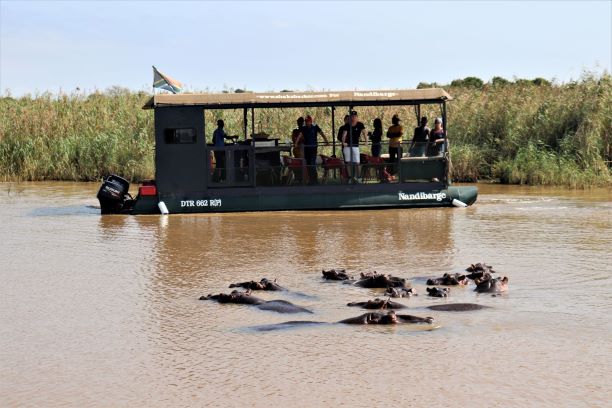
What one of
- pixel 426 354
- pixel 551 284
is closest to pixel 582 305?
pixel 551 284

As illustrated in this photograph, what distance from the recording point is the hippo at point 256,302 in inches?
417

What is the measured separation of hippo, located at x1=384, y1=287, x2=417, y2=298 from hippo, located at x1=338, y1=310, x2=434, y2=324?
113 centimetres

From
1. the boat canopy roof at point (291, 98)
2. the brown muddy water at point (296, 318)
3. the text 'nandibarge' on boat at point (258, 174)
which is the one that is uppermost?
the boat canopy roof at point (291, 98)

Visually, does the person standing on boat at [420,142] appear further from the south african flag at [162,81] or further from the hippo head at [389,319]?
the hippo head at [389,319]

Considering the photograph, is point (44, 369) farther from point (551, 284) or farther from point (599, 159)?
point (599, 159)

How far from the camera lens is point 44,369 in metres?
8.51

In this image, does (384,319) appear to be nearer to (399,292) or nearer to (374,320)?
(374,320)

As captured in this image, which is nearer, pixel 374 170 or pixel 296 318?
pixel 296 318

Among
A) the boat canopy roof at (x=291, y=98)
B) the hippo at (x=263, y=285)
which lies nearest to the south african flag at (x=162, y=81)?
the boat canopy roof at (x=291, y=98)

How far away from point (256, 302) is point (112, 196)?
1033 cm

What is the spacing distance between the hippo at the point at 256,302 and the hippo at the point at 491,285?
7.28ft

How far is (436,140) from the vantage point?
21.0m

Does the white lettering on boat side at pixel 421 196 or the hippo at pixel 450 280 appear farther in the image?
the white lettering on boat side at pixel 421 196

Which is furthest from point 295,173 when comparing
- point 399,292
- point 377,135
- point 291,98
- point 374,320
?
point 374,320
